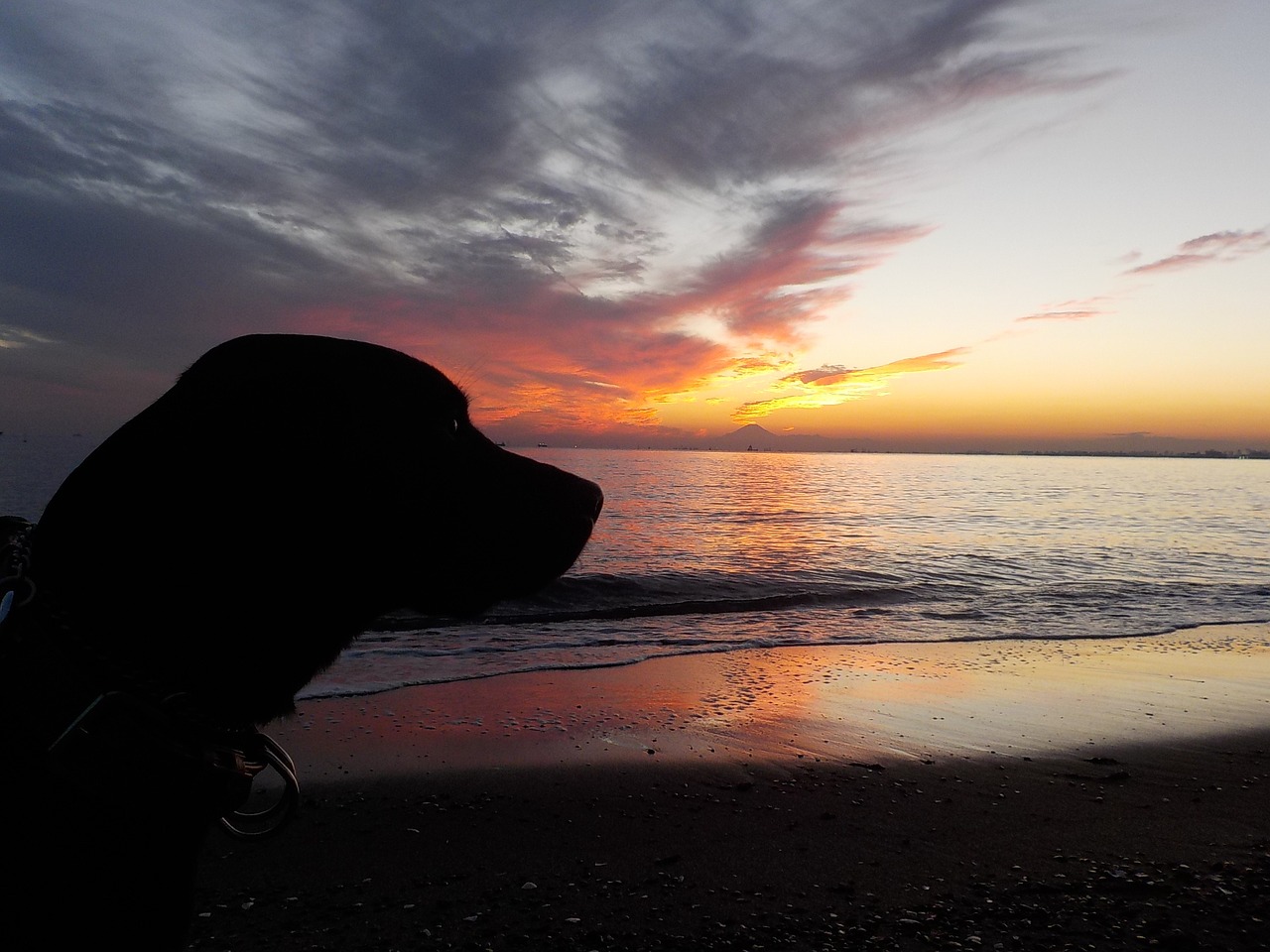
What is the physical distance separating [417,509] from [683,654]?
7939 mm

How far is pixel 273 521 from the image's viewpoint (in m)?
1.46

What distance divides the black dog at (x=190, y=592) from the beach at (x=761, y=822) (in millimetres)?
2119

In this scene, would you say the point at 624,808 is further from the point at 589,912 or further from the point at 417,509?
the point at 417,509

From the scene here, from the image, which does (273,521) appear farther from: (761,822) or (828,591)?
(828,591)

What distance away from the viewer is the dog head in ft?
4.29

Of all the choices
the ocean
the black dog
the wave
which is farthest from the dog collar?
the wave

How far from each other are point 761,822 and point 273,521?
3688mm

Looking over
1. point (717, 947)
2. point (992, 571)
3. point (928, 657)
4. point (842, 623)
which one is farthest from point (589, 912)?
point (992, 571)

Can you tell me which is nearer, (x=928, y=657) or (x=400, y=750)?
(x=400, y=750)

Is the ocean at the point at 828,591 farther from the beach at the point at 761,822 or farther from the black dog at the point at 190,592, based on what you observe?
the beach at the point at 761,822

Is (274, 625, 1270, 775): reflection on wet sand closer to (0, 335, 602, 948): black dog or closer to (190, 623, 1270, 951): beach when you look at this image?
(190, 623, 1270, 951): beach

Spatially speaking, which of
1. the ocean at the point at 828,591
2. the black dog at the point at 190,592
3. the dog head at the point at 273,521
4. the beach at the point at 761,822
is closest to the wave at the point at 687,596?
the ocean at the point at 828,591

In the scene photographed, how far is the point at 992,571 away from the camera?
666 inches

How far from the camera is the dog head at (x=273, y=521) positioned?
1307mm
